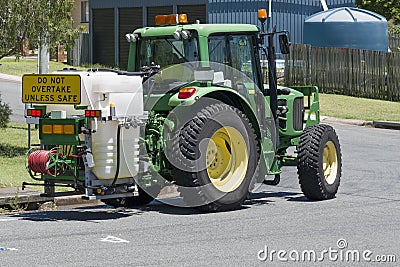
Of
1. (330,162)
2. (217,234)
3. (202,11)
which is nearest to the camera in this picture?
(217,234)

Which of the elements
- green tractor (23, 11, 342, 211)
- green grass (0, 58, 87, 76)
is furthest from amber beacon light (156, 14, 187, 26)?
green grass (0, 58, 87, 76)

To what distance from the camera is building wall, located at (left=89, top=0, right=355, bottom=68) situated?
3766 centimetres

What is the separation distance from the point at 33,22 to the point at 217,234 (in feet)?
27.6

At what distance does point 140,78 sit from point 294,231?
→ 2713 mm

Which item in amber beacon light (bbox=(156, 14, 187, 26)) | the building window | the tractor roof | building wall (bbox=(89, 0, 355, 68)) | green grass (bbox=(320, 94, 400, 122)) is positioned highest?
the building window

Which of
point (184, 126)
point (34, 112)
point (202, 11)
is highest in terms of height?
point (202, 11)

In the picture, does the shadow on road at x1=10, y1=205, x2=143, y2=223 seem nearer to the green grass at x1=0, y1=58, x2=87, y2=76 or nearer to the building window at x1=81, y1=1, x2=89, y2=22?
the green grass at x1=0, y1=58, x2=87, y2=76

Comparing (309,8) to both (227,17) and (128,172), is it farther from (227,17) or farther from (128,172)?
(128,172)

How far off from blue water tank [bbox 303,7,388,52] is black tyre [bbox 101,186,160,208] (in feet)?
80.2

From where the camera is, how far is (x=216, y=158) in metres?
11.7

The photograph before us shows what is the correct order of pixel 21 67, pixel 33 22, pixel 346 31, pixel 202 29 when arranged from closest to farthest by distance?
pixel 202 29 → pixel 33 22 → pixel 346 31 → pixel 21 67

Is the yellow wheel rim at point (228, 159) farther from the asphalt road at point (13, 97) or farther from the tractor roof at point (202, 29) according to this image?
the asphalt road at point (13, 97)

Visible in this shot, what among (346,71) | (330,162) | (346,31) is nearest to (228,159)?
(330,162)

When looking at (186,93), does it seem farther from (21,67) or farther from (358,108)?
(21,67)
